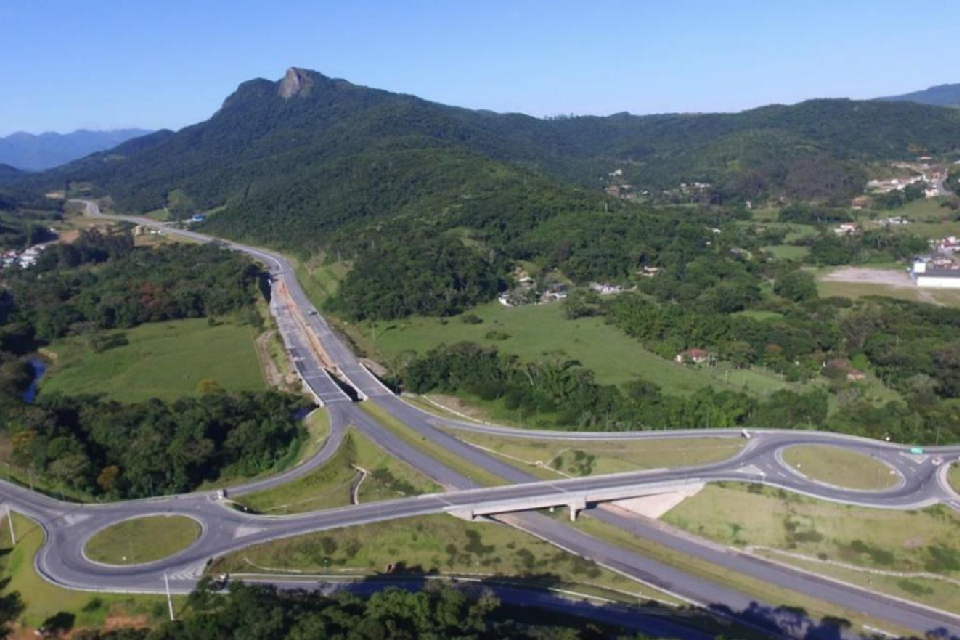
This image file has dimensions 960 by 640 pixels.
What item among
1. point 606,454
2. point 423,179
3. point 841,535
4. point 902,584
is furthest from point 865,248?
point 902,584

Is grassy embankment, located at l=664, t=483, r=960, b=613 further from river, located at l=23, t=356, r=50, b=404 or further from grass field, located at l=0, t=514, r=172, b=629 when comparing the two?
river, located at l=23, t=356, r=50, b=404

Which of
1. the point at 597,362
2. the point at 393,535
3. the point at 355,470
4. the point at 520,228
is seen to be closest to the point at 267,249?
the point at 520,228

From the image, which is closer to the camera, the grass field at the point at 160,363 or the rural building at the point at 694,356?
the rural building at the point at 694,356

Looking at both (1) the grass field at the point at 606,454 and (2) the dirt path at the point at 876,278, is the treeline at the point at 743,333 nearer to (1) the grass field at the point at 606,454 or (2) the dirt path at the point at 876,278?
(2) the dirt path at the point at 876,278

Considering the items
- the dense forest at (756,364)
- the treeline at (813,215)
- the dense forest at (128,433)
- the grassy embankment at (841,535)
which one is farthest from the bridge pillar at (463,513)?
the treeline at (813,215)

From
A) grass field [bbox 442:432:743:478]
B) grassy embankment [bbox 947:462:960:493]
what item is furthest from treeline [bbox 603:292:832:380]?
grass field [bbox 442:432:743:478]

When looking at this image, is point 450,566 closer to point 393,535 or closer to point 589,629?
point 393,535
